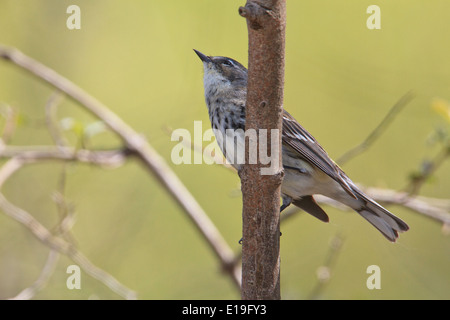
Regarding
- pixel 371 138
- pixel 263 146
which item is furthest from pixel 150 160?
pixel 263 146

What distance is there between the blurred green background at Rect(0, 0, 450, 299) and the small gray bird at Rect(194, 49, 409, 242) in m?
1.28

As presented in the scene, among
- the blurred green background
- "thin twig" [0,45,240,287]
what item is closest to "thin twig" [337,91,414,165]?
"thin twig" [0,45,240,287]

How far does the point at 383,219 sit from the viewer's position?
4.30 m

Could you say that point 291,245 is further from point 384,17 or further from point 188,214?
point 384,17

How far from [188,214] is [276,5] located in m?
2.48

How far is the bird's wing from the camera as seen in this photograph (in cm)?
414

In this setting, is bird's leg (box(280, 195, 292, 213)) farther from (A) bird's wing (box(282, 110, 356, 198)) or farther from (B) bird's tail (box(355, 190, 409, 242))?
(B) bird's tail (box(355, 190, 409, 242))

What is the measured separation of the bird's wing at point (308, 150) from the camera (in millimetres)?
4145

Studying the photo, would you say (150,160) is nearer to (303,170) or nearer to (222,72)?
(222,72)

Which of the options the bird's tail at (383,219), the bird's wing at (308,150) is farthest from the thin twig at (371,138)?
the bird's tail at (383,219)

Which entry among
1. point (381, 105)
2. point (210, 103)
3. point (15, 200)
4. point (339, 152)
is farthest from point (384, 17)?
point (15, 200)

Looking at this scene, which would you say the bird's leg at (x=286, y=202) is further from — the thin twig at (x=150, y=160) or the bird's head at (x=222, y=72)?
the bird's head at (x=222, y=72)

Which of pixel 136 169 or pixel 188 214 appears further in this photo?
pixel 136 169

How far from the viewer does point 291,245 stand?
20.8 ft
